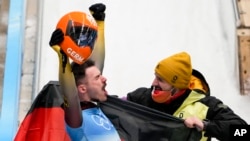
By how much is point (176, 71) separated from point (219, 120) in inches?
10.6

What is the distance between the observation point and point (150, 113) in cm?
177

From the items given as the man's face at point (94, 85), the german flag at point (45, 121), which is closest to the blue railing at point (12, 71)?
the german flag at point (45, 121)

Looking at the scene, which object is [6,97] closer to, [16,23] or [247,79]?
[16,23]

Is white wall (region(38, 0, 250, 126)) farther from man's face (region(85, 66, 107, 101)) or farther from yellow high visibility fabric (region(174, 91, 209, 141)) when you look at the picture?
man's face (region(85, 66, 107, 101))

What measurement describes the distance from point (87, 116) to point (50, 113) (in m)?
0.13

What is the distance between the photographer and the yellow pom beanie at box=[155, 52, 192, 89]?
1948mm

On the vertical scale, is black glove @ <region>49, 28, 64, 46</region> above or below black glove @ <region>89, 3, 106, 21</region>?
below

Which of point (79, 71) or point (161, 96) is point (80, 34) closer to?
point (79, 71)

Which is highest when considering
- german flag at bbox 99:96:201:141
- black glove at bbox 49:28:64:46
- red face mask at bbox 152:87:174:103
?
black glove at bbox 49:28:64:46

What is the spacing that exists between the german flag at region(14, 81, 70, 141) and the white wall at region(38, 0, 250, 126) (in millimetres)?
997

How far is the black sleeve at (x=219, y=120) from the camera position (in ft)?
5.65

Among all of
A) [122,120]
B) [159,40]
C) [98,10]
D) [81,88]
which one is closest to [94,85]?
[81,88]

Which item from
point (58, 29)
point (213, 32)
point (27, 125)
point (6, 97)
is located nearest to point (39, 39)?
point (6, 97)

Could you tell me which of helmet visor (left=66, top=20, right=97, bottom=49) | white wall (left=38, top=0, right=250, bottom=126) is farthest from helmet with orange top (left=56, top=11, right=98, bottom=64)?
white wall (left=38, top=0, right=250, bottom=126)
